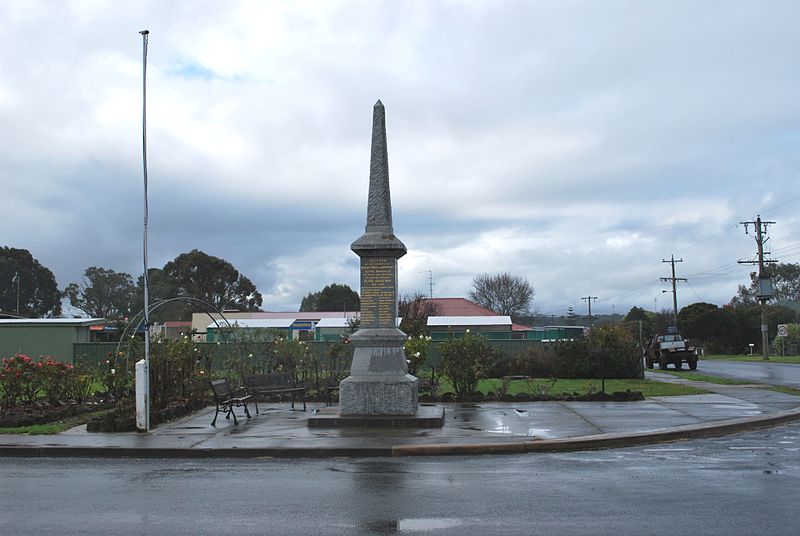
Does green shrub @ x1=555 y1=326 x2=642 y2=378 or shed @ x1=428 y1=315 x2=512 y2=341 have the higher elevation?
shed @ x1=428 y1=315 x2=512 y2=341

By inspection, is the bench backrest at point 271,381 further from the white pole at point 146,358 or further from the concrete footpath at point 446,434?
the white pole at point 146,358

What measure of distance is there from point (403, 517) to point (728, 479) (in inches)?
158

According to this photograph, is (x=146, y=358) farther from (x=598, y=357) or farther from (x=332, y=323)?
(x=332, y=323)

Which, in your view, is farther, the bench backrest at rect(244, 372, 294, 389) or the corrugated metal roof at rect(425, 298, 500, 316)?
the corrugated metal roof at rect(425, 298, 500, 316)

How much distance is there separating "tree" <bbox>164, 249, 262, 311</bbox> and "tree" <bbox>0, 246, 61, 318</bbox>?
46.4 feet

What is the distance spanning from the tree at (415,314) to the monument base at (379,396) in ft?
34.5

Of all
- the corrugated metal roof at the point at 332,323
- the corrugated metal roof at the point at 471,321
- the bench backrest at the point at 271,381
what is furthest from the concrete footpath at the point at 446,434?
the corrugated metal roof at the point at 332,323

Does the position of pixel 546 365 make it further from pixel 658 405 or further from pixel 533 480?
pixel 533 480

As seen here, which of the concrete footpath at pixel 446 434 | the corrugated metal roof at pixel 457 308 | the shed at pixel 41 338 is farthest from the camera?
the corrugated metal roof at pixel 457 308

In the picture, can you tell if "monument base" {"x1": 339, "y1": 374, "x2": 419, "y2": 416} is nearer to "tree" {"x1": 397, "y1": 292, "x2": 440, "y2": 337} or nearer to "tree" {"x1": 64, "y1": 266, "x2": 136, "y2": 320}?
"tree" {"x1": 397, "y1": 292, "x2": 440, "y2": 337}

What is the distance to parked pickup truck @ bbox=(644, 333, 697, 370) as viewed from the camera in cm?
4021

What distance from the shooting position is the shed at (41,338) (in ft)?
117

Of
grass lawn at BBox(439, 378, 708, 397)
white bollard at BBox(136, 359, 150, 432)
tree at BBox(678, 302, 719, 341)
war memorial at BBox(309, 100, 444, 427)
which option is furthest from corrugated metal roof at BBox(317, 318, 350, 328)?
white bollard at BBox(136, 359, 150, 432)

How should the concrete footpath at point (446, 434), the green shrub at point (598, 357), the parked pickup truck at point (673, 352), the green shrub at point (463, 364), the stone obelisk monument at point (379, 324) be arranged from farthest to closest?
the parked pickup truck at point (673, 352)
the green shrub at point (598, 357)
the green shrub at point (463, 364)
the stone obelisk monument at point (379, 324)
the concrete footpath at point (446, 434)
